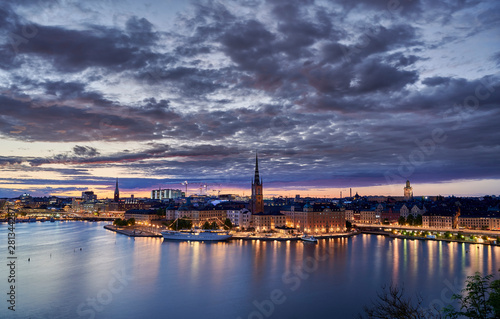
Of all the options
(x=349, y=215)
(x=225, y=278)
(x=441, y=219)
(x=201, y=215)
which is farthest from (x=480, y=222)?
(x=225, y=278)

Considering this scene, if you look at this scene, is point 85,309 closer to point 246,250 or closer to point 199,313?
point 199,313

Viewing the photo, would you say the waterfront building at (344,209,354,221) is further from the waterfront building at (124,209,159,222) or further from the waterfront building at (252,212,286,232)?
the waterfront building at (124,209,159,222)

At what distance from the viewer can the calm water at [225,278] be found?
1220cm

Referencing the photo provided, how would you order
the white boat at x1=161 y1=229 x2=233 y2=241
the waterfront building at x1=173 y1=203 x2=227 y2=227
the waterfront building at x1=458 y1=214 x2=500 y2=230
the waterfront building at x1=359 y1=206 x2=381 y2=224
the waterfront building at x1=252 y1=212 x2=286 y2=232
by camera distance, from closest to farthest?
the white boat at x1=161 y1=229 x2=233 y2=241, the waterfront building at x1=458 y1=214 x2=500 y2=230, the waterfront building at x1=252 y1=212 x2=286 y2=232, the waterfront building at x1=173 y1=203 x2=227 y2=227, the waterfront building at x1=359 y1=206 x2=381 y2=224

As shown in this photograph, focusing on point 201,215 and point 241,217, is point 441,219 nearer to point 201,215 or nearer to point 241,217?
point 241,217

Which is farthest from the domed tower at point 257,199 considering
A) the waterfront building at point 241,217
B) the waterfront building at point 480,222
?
the waterfront building at point 480,222

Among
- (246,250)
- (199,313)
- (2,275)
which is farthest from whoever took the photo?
(246,250)

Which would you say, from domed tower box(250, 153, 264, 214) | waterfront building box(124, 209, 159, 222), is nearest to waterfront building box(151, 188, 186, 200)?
waterfront building box(124, 209, 159, 222)

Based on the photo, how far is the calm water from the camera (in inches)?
480

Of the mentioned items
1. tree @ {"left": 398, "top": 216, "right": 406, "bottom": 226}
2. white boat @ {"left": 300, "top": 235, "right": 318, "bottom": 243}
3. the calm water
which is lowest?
white boat @ {"left": 300, "top": 235, "right": 318, "bottom": 243}

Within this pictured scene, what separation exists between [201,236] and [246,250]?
7.93 metres

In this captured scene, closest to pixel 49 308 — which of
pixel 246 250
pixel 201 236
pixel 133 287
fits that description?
pixel 133 287

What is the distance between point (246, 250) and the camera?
2508 cm

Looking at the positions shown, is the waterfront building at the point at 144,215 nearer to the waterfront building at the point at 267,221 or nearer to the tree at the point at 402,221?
the waterfront building at the point at 267,221
